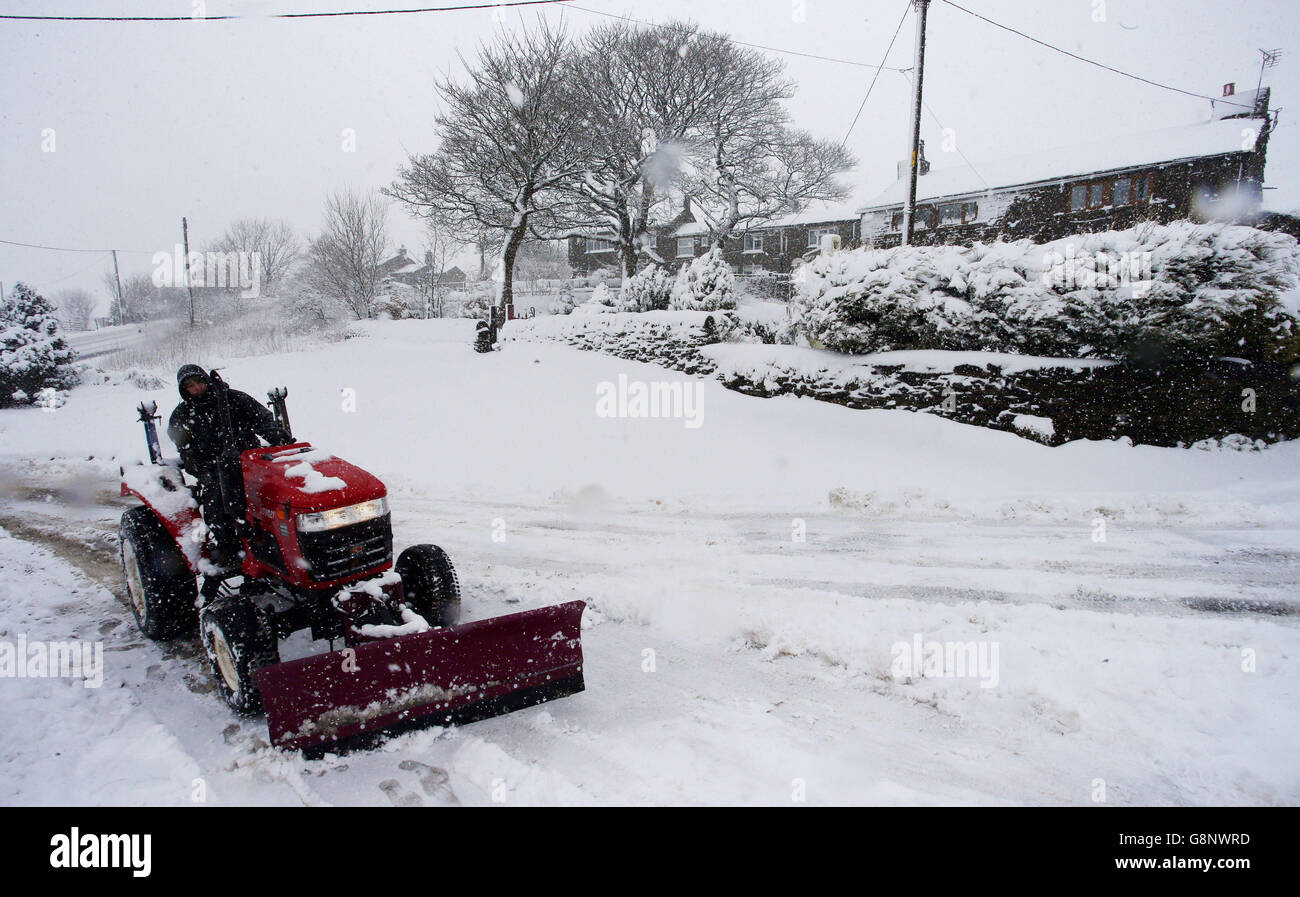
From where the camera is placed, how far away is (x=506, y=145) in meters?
22.0

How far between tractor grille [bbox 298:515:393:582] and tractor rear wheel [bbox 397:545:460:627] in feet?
1.03

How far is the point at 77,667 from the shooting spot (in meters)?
4.20

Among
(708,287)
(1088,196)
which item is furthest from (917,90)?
(1088,196)

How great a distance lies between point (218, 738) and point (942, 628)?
4.27 meters

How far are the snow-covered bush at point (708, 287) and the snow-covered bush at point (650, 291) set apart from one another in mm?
1055

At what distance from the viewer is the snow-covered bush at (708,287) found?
14234mm

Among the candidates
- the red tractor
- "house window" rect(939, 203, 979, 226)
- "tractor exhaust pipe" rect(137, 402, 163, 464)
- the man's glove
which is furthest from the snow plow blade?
"house window" rect(939, 203, 979, 226)

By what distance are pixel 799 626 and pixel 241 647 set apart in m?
3.31

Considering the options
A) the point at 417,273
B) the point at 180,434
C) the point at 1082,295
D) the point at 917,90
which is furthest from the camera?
the point at 417,273

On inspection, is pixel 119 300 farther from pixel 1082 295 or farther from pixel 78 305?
pixel 1082 295

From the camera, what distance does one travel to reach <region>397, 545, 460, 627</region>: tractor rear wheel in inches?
163
